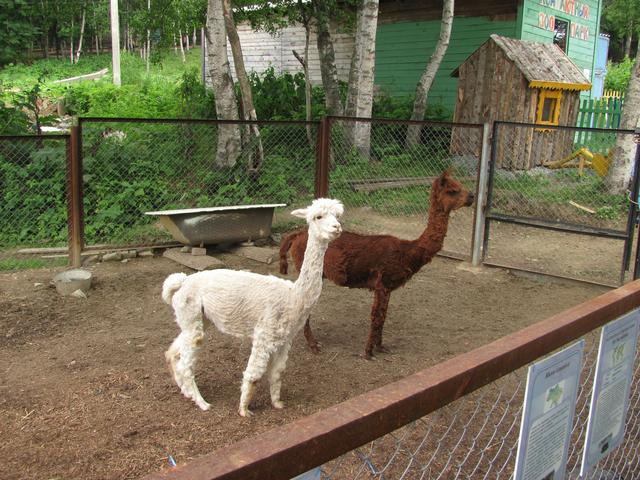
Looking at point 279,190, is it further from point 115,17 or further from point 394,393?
point 115,17

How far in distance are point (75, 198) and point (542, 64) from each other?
1065 cm

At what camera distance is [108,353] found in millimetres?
4816

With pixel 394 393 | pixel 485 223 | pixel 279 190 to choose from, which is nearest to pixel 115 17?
pixel 279 190

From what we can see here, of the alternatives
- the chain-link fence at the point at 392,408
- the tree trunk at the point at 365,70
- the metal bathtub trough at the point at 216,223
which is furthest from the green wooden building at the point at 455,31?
the chain-link fence at the point at 392,408

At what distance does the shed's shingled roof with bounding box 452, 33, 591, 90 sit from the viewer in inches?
515

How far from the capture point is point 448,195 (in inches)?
200

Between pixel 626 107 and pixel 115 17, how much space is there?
21.6 metres

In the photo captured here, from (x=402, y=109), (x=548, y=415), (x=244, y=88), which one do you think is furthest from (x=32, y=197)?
(x=402, y=109)

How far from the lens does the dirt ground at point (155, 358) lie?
3479mm

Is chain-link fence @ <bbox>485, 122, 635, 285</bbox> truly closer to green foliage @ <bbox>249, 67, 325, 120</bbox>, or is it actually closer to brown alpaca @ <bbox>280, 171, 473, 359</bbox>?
brown alpaca @ <bbox>280, 171, 473, 359</bbox>

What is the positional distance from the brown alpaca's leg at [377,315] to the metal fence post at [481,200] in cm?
309

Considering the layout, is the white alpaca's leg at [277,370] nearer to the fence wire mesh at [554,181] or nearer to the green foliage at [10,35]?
the fence wire mesh at [554,181]

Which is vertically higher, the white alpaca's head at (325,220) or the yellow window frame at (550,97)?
the yellow window frame at (550,97)

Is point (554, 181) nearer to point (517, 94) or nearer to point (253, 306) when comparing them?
point (517, 94)
